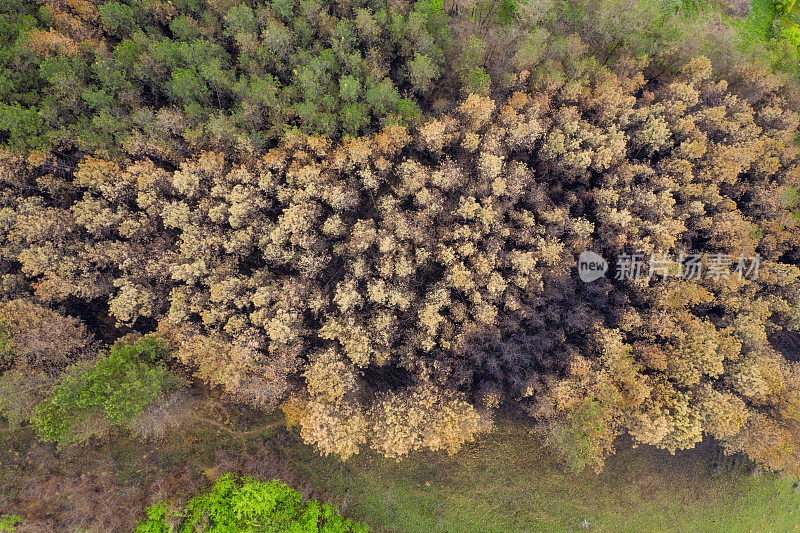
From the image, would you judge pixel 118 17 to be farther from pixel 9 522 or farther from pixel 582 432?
pixel 582 432

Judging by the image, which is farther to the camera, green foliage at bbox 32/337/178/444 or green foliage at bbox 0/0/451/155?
green foliage at bbox 0/0/451/155

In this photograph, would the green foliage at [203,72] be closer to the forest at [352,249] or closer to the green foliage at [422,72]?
the green foliage at [422,72]

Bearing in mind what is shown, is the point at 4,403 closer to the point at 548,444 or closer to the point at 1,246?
the point at 1,246

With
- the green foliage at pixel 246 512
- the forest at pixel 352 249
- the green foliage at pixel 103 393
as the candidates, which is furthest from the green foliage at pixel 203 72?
the green foliage at pixel 246 512

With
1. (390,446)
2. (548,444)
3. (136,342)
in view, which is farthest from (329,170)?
(548,444)

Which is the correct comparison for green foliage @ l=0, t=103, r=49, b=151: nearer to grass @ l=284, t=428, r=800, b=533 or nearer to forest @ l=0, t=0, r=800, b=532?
forest @ l=0, t=0, r=800, b=532

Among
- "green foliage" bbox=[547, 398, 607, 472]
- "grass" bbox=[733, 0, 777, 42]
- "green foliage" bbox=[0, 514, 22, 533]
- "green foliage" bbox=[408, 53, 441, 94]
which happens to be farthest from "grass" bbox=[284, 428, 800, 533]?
"grass" bbox=[733, 0, 777, 42]

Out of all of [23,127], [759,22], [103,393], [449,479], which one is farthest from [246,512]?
[759,22]
